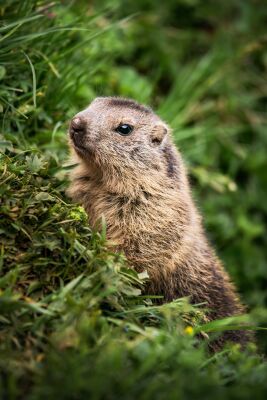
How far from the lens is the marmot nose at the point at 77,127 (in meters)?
→ 4.51

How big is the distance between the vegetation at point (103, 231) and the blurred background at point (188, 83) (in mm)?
19

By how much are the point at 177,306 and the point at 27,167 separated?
1341 millimetres

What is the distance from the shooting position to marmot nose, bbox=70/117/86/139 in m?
4.51

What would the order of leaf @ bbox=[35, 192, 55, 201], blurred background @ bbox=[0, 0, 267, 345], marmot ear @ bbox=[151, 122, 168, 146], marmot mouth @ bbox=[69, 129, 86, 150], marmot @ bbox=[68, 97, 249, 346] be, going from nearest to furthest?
leaf @ bbox=[35, 192, 55, 201]
marmot @ bbox=[68, 97, 249, 346]
marmot mouth @ bbox=[69, 129, 86, 150]
marmot ear @ bbox=[151, 122, 168, 146]
blurred background @ bbox=[0, 0, 267, 345]

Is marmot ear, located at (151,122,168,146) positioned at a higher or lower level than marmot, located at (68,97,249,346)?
higher

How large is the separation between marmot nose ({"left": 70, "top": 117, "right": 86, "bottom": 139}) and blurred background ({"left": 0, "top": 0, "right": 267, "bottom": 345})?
38cm

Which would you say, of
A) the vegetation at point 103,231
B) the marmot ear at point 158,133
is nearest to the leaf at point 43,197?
the vegetation at point 103,231

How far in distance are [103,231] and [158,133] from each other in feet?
4.45

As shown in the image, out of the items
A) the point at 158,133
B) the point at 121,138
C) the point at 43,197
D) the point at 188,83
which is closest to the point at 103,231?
the point at 43,197

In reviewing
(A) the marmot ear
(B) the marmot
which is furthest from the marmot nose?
(A) the marmot ear

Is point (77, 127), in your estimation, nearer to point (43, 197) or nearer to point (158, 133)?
point (158, 133)

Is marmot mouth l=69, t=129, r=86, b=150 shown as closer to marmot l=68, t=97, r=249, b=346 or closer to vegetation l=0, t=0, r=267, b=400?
marmot l=68, t=97, r=249, b=346

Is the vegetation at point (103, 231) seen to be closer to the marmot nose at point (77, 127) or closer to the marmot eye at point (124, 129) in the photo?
the marmot nose at point (77, 127)

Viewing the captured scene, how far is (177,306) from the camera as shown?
3645 millimetres
